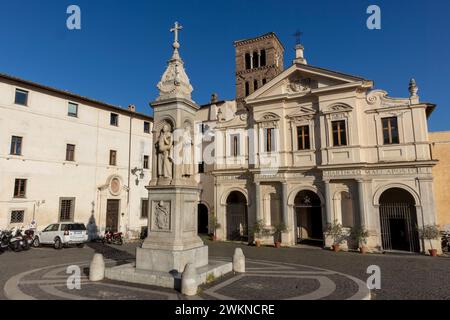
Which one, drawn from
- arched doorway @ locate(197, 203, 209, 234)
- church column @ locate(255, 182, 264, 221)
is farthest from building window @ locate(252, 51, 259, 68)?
church column @ locate(255, 182, 264, 221)

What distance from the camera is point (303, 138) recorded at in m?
19.6

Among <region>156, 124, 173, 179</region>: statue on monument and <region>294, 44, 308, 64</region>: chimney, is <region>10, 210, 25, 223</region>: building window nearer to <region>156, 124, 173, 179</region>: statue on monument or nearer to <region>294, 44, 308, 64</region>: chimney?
<region>156, 124, 173, 179</region>: statue on monument

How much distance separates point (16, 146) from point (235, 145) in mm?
14297

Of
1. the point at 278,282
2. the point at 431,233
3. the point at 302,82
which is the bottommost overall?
the point at 278,282

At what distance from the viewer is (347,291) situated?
302 inches

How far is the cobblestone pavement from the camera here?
723 centimetres

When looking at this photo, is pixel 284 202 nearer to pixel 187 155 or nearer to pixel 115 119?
pixel 187 155

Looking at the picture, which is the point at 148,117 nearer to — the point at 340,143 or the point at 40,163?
the point at 40,163

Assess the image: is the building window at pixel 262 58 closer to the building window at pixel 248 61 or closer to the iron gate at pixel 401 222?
the building window at pixel 248 61

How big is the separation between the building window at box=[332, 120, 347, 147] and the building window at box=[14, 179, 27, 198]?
64.5 ft

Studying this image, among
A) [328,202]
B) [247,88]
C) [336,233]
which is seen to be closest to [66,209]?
[328,202]

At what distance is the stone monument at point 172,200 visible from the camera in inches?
319

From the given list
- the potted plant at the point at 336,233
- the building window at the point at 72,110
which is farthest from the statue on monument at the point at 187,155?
the building window at the point at 72,110
